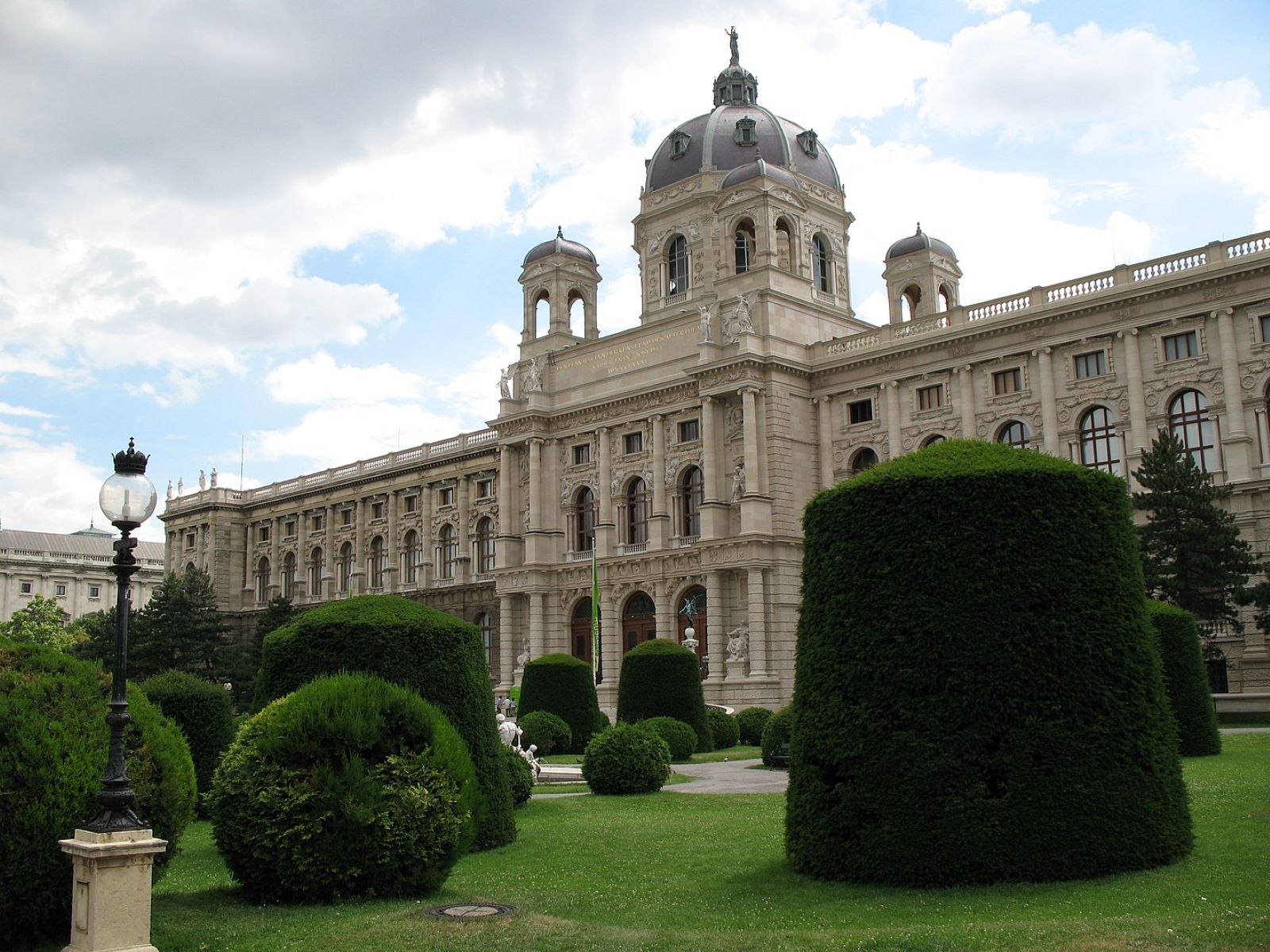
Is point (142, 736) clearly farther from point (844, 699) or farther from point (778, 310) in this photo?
point (778, 310)

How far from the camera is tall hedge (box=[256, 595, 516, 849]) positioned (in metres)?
15.9

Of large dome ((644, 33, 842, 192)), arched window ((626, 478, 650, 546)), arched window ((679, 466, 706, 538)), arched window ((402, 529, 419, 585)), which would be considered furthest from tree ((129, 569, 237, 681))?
large dome ((644, 33, 842, 192))

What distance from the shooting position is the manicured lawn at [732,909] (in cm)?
999

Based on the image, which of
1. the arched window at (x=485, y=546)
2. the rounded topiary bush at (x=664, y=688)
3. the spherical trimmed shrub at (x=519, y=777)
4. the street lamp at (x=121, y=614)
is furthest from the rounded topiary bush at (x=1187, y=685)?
the arched window at (x=485, y=546)

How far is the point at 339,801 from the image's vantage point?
41.9 ft

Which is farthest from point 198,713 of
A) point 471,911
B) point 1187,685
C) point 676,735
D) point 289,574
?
point 289,574

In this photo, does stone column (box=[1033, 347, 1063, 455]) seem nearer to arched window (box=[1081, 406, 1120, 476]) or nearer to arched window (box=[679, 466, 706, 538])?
arched window (box=[1081, 406, 1120, 476])

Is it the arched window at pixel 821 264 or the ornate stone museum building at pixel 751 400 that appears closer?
Answer: the ornate stone museum building at pixel 751 400

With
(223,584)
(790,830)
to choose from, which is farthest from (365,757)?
(223,584)

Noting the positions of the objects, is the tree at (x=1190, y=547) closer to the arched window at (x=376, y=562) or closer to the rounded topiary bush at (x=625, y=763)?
the rounded topiary bush at (x=625, y=763)

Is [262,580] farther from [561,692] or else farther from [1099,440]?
[1099,440]

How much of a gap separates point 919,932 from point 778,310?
4664 cm

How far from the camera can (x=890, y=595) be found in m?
12.9

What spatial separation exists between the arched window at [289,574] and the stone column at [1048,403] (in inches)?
2109
